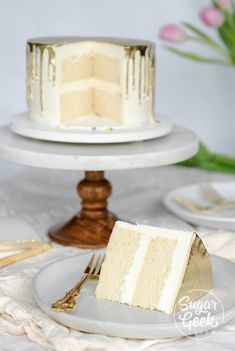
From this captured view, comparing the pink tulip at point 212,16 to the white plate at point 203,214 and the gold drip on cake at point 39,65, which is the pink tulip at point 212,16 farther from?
the gold drip on cake at point 39,65

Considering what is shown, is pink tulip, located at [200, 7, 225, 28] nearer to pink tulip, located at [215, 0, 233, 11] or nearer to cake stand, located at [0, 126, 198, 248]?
pink tulip, located at [215, 0, 233, 11]

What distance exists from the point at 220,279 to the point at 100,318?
173mm

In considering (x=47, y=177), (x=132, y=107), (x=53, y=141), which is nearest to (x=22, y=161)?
(x=53, y=141)

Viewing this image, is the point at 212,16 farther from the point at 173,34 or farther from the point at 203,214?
the point at 203,214

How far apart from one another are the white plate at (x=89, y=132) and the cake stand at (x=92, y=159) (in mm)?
13

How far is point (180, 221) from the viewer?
4.38 ft

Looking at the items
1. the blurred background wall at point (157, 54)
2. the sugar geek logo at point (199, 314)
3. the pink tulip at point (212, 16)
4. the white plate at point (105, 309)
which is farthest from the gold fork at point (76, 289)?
the blurred background wall at point (157, 54)

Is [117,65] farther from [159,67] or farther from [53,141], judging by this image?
[159,67]

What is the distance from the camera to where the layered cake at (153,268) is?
3.02 ft

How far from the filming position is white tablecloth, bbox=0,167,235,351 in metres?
0.89

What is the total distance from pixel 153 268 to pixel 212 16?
0.80m

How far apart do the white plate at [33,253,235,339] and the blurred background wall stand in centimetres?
88

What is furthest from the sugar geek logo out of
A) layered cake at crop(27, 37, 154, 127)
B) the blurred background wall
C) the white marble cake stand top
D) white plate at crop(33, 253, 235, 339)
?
the blurred background wall

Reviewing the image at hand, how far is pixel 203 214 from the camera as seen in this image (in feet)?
Result: 4.30
